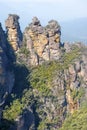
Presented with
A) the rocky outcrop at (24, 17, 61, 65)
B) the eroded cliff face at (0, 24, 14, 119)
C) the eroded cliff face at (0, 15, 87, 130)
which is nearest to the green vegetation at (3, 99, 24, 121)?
the eroded cliff face at (0, 15, 87, 130)

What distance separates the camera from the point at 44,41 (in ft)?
204

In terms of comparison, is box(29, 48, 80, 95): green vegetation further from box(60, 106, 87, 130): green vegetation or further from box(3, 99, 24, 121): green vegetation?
box(3, 99, 24, 121): green vegetation

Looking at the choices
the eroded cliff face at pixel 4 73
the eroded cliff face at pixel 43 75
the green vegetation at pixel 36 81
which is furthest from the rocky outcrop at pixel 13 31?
the green vegetation at pixel 36 81

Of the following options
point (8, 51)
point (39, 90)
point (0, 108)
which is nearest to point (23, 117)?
point (0, 108)

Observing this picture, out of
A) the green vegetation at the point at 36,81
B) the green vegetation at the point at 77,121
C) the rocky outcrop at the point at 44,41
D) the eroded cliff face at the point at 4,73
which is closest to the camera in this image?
the green vegetation at the point at 77,121

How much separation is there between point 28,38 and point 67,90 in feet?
27.6

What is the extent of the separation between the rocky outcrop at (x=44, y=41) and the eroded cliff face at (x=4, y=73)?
346 centimetres

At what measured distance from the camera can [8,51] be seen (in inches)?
2403

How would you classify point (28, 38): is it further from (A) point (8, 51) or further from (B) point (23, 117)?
(B) point (23, 117)

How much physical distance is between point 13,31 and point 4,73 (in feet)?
33.0

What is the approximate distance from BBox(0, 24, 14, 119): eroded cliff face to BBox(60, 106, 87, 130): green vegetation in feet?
23.4

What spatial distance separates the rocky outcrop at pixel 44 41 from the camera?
62000 mm

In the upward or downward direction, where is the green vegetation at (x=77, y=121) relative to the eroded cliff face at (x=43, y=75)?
downward

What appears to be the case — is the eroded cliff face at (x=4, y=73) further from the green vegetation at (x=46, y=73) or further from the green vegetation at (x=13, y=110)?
the green vegetation at (x=46, y=73)
